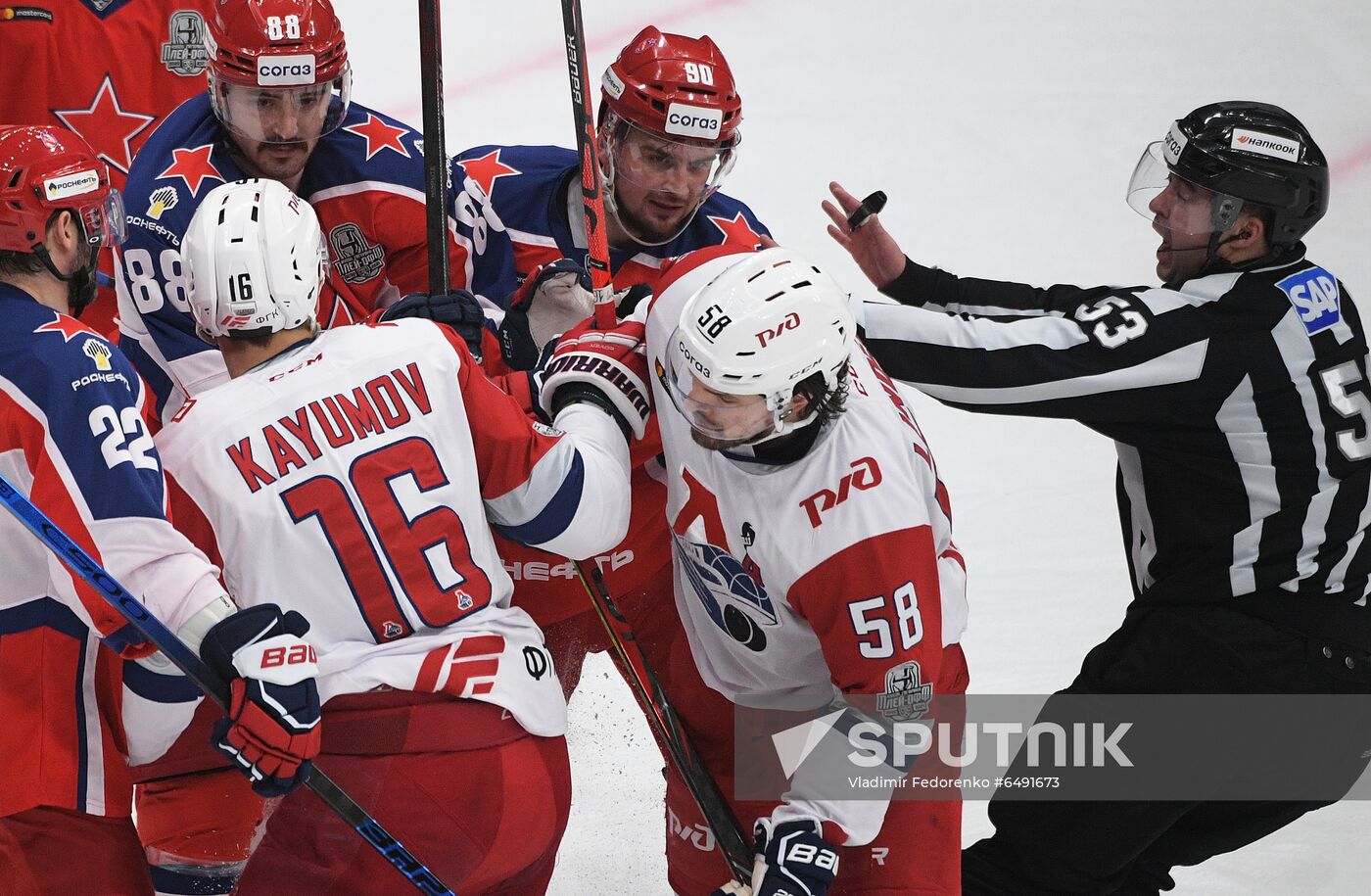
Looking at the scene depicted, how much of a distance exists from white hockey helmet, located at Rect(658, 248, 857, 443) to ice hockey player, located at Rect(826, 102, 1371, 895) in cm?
69

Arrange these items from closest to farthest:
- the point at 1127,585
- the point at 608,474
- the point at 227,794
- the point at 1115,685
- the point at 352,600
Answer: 1. the point at 352,600
2. the point at 608,474
3. the point at 227,794
4. the point at 1115,685
5. the point at 1127,585

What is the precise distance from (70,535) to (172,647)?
227mm

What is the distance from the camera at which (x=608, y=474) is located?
2541 mm

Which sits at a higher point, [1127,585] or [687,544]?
[687,544]

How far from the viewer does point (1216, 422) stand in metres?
2.94

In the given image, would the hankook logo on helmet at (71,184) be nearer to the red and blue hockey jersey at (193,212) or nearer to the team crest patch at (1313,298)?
the red and blue hockey jersey at (193,212)

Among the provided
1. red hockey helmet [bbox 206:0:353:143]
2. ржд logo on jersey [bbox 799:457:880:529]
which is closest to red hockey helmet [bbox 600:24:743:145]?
red hockey helmet [bbox 206:0:353:143]

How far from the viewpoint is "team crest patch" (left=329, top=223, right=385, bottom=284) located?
3336mm

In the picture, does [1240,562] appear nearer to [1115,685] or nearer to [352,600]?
[1115,685]

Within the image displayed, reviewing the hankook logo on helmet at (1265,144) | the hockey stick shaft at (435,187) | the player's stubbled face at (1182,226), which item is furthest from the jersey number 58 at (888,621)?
the hankook logo on helmet at (1265,144)

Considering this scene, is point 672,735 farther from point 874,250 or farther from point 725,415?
point 874,250

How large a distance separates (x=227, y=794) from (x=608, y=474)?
98cm

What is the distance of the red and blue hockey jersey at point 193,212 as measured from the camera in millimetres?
3137

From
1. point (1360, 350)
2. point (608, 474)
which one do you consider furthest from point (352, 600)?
point (1360, 350)
